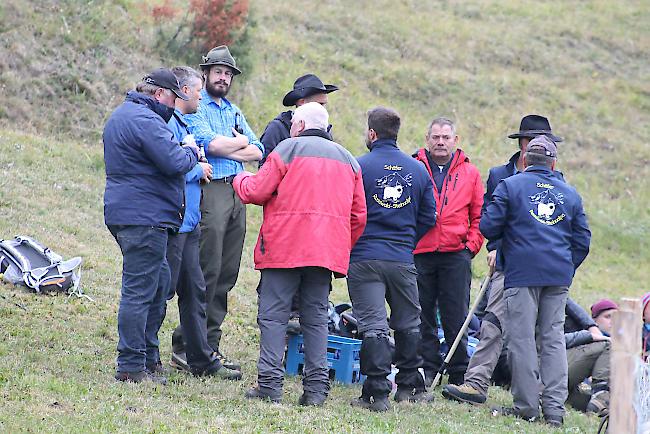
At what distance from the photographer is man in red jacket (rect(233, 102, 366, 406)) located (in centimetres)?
623

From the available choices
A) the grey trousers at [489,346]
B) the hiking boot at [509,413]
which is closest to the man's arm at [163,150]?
the grey trousers at [489,346]

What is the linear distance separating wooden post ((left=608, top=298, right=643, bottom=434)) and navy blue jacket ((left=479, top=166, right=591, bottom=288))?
9.27 ft

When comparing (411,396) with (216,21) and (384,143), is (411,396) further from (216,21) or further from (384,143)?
(216,21)

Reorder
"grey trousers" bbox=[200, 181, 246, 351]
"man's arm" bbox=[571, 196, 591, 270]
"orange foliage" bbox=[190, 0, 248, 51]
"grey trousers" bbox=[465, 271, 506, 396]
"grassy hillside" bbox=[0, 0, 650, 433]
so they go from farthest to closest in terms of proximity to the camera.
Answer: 1. "orange foliage" bbox=[190, 0, 248, 51]
2. "grey trousers" bbox=[465, 271, 506, 396]
3. "man's arm" bbox=[571, 196, 591, 270]
4. "grey trousers" bbox=[200, 181, 246, 351]
5. "grassy hillside" bbox=[0, 0, 650, 433]

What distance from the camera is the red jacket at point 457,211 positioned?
25.7ft

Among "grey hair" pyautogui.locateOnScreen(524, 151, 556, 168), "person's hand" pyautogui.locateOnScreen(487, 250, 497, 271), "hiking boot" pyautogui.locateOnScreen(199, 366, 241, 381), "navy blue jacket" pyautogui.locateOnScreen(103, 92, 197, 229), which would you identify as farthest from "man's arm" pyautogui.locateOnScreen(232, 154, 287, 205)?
"person's hand" pyautogui.locateOnScreen(487, 250, 497, 271)

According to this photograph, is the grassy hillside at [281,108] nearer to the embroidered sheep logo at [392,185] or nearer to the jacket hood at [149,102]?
→ the embroidered sheep logo at [392,185]

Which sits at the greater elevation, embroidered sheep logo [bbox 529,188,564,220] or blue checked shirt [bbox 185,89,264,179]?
blue checked shirt [bbox 185,89,264,179]

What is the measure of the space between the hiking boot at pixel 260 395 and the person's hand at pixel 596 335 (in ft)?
11.1

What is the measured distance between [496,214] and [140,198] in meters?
2.69

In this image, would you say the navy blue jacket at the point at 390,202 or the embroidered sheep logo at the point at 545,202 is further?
the embroidered sheep logo at the point at 545,202

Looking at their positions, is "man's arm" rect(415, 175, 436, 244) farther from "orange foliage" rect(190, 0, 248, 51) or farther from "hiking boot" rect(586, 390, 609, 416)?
"orange foliage" rect(190, 0, 248, 51)

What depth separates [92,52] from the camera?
1672 cm

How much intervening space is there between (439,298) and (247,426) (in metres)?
2.88
